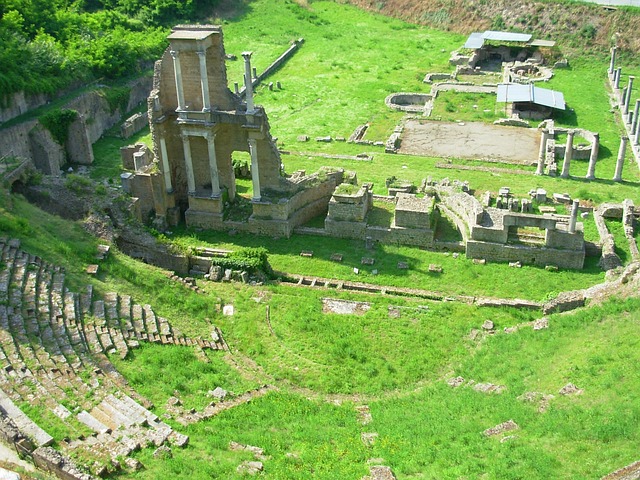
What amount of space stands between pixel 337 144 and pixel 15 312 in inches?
905

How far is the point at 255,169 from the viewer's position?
27094 mm

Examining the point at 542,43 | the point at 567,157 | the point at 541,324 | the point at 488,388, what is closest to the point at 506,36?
the point at 542,43

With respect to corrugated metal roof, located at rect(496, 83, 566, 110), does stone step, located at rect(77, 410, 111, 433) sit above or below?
above

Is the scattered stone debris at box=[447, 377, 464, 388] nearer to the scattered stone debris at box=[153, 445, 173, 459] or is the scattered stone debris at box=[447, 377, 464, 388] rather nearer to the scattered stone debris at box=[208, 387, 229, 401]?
the scattered stone debris at box=[208, 387, 229, 401]

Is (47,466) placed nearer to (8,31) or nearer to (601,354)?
(601,354)

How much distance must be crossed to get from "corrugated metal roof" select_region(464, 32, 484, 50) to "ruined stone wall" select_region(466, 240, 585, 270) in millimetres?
31751

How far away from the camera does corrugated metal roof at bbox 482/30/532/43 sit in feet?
176

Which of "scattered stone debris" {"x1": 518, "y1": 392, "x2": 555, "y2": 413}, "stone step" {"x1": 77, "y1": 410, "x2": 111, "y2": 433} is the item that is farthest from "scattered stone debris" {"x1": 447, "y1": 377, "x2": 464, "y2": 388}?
"stone step" {"x1": 77, "y1": 410, "x2": 111, "y2": 433}

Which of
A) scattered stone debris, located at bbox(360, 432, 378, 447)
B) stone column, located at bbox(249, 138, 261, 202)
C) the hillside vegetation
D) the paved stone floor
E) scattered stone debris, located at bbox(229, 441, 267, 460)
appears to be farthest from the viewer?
the hillside vegetation

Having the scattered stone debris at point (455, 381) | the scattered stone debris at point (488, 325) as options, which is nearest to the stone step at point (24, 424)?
the scattered stone debris at point (455, 381)

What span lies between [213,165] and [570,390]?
1628 cm

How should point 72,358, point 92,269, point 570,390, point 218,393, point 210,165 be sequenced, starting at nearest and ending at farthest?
point 570,390 < point 72,358 < point 218,393 < point 92,269 < point 210,165

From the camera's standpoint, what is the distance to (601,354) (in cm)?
1703

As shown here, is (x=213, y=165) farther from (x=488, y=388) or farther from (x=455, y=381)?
(x=488, y=388)
